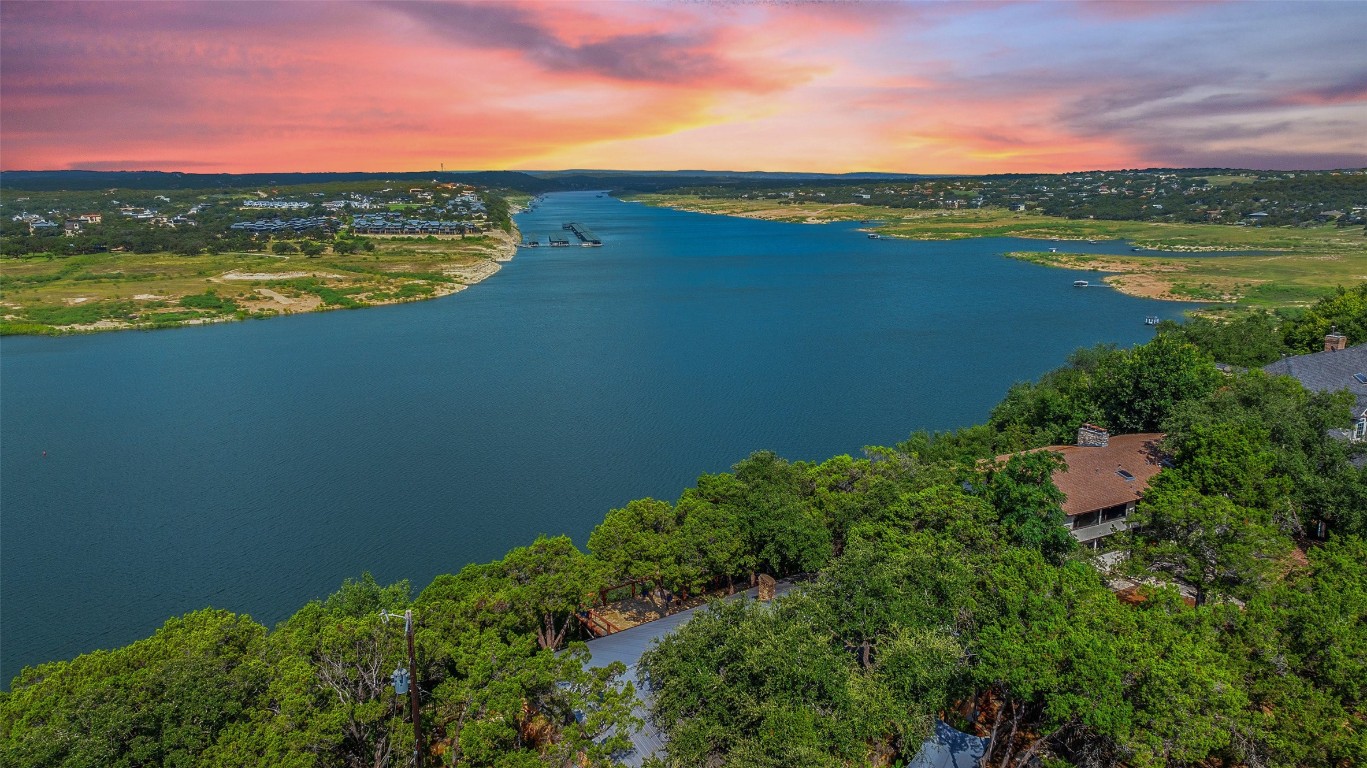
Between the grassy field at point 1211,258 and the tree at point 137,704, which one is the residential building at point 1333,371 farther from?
the grassy field at point 1211,258

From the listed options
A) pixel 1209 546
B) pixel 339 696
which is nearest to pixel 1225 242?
pixel 1209 546

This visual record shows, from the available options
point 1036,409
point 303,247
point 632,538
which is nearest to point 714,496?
point 632,538

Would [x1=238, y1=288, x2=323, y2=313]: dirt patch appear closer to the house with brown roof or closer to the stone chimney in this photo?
the stone chimney

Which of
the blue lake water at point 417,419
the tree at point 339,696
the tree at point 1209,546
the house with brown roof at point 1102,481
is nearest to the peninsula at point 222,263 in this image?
the blue lake water at point 417,419

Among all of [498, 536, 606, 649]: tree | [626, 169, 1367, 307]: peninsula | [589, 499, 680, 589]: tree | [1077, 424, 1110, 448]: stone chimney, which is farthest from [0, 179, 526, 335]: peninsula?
[626, 169, 1367, 307]: peninsula

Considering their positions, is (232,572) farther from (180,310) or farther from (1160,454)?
(180,310)

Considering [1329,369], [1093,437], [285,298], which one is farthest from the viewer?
[285,298]

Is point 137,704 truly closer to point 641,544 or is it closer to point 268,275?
point 641,544
